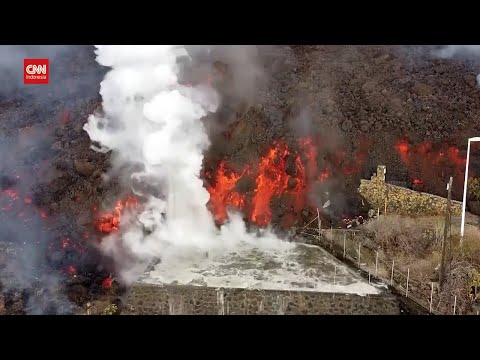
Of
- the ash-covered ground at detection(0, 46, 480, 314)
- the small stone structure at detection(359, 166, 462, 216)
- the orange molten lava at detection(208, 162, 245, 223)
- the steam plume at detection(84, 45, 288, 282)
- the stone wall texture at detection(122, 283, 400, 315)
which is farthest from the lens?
the ash-covered ground at detection(0, 46, 480, 314)

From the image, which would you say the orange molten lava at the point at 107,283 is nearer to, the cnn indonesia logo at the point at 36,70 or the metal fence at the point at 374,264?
the metal fence at the point at 374,264

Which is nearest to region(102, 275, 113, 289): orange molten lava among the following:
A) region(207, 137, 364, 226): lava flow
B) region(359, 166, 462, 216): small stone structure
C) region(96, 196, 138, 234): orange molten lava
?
region(96, 196, 138, 234): orange molten lava

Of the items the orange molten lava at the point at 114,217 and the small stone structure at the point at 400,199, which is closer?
the small stone structure at the point at 400,199

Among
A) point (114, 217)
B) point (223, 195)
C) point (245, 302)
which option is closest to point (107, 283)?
point (114, 217)

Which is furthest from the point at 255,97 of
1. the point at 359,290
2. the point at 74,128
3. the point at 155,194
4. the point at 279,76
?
the point at 359,290

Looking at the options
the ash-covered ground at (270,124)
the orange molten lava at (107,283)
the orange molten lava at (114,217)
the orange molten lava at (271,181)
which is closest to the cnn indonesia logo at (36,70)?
the ash-covered ground at (270,124)

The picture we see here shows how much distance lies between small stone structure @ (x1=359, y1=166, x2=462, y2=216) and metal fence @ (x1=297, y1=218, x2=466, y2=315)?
2444mm

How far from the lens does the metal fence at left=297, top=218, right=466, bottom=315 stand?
40.1 feet

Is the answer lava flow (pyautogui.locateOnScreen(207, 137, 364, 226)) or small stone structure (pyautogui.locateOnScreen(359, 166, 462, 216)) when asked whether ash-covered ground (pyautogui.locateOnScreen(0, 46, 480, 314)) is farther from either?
small stone structure (pyautogui.locateOnScreen(359, 166, 462, 216))

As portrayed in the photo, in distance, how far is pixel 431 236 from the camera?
14.4 metres

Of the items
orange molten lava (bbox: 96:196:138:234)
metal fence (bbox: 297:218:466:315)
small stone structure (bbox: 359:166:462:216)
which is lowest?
metal fence (bbox: 297:218:466:315)

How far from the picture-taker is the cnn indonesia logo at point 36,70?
55.8 feet

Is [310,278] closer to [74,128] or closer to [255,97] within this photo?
[255,97]

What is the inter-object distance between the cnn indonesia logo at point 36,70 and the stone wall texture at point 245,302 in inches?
387
